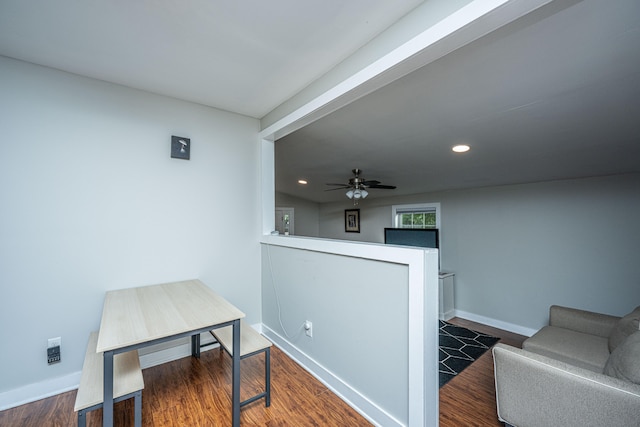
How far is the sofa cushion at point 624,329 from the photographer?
190 centimetres

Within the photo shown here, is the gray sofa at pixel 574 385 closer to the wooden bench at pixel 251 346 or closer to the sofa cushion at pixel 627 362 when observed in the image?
the sofa cushion at pixel 627 362

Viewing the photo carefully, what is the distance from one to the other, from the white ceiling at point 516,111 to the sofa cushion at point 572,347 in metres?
1.62

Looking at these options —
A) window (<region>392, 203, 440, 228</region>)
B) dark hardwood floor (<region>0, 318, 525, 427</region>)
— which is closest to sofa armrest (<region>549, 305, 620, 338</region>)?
dark hardwood floor (<region>0, 318, 525, 427</region>)

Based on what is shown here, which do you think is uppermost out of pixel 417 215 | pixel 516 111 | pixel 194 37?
pixel 194 37

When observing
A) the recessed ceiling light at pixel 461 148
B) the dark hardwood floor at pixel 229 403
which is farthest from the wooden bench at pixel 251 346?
the recessed ceiling light at pixel 461 148

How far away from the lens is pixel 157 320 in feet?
5.12

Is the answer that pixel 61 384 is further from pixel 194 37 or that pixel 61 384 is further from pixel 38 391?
pixel 194 37

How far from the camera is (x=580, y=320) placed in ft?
8.22

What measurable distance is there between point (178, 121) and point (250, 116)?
0.73 meters

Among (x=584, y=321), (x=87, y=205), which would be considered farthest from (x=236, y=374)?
(x=584, y=321)

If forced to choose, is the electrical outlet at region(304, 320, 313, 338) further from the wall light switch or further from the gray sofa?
the wall light switch

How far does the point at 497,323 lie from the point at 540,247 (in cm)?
117

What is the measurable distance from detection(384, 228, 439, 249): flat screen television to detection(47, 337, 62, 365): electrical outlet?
432 centimetres

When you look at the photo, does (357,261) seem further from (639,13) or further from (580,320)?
(580,320)
